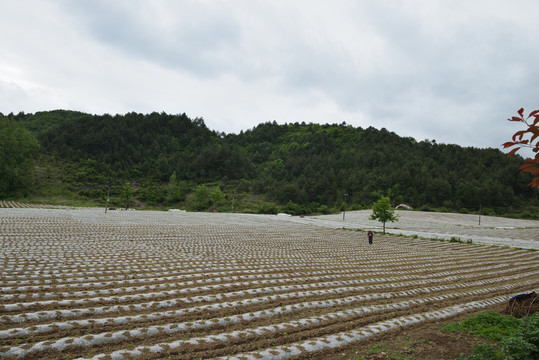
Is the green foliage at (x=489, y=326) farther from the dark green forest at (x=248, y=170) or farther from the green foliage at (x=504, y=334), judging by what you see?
the dark green forest at (x=248, y=170)

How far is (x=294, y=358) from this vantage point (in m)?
5.37

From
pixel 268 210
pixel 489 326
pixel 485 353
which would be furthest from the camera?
pixel 268 210

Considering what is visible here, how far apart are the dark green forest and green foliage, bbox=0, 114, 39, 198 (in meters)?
0.31

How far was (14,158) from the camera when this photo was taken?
65.5m

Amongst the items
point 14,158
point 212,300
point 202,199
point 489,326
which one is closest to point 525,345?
point 489,326

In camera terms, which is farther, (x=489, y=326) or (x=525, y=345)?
(x=489, y=326)

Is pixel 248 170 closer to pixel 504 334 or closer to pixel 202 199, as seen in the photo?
pixel 202 199

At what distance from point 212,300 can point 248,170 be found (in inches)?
4838

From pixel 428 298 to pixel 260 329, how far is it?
6.16 m

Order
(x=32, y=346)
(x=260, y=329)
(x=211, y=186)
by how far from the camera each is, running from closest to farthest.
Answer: (x=32, y=346) < (x=260, y=329) < (x=211, y=186)

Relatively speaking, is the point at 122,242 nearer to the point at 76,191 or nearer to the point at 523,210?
the point at 76,191

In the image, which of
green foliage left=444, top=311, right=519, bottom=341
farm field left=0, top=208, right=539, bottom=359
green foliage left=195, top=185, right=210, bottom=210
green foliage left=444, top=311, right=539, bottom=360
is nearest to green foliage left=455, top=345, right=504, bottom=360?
green foliage left=444, top=311, right=539, bottom=360

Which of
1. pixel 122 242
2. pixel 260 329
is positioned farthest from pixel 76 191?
pixel 260 329

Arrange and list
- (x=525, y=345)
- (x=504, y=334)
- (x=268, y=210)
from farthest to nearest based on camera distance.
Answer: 1. (x=268, y=210)
2. (x=504, y=334)
3. (x=525, y=345)
